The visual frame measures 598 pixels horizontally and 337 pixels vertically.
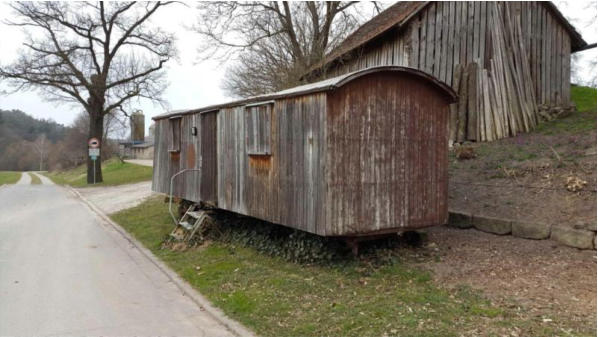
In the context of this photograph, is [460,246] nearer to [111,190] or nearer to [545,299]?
[545,299]

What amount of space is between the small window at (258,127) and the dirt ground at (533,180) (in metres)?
4.03

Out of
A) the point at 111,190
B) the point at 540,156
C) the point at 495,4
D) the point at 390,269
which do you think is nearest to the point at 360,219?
the point at 390,269

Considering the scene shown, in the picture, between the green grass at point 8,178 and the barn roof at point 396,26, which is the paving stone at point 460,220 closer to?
the barn roof at point 396,26

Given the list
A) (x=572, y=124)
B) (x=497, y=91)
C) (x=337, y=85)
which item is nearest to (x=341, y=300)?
(x=337, y=85)

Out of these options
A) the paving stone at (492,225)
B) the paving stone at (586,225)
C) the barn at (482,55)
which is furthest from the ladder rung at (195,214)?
the barn at (482,55)

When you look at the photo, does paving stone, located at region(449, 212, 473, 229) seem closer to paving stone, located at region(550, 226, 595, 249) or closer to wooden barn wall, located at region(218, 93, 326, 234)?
paving stone, located at region(550, 226, 595, 249)

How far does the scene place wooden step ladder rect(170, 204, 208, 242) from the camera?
32.8ft

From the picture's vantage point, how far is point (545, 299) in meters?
5.30

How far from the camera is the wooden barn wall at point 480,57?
12891 millimetres

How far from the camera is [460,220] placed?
848 cm

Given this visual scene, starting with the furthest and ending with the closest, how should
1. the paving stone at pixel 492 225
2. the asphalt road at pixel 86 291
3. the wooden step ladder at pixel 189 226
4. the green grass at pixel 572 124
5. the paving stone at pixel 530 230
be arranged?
the green grass at pixel 572 124 → the wooden step ladder at pixel 189 226 → the paving stone at pixel 492 225 → the paving stone at pixel 530 230 → the asphalt road at pixel 86 291

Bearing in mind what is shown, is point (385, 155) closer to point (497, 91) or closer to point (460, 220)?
point (460, 220)

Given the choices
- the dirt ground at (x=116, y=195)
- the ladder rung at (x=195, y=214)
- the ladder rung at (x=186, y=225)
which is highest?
the ladder rung at (x=195, y=214)

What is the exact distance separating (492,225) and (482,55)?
7394mm
